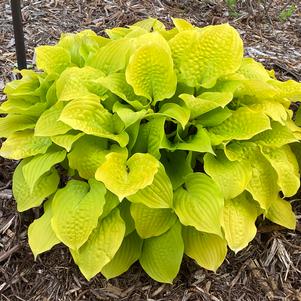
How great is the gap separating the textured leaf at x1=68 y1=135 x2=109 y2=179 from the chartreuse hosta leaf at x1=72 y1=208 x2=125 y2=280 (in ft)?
0.65

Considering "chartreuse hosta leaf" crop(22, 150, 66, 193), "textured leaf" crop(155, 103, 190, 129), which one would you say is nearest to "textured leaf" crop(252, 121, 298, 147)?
"textured leaf" crop(155, 103, 190, 129)

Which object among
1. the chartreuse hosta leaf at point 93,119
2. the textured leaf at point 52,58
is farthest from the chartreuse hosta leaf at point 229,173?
the textured leaf at point 52,58

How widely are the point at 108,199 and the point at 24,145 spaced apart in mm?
491

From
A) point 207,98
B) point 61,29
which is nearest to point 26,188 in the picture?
point 207,98

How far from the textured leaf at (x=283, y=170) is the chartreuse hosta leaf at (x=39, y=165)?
2.78 ft

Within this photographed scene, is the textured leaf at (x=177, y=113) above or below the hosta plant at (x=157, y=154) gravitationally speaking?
above

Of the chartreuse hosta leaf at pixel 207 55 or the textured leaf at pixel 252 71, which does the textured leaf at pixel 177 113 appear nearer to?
the chartreuse hosta leaf at pixel 207 55

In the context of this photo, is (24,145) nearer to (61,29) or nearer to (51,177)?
(51,177)

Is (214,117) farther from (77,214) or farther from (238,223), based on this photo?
(77,214)

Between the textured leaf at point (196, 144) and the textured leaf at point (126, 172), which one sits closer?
the textured leaf at point (126, 172)

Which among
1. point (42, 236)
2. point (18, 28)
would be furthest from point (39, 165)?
point (18, 28)

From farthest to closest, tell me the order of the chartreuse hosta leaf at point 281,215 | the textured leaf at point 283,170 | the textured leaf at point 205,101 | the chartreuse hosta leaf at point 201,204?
the chartreuse hosta leaf at point 281,215 < the textured leaf at point 283,170 < the textured leaf at point 205,101 < the chartreuse hosta leaf at point 201,204

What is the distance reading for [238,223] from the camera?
7.37 ft

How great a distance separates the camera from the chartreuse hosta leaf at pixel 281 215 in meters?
2.48
